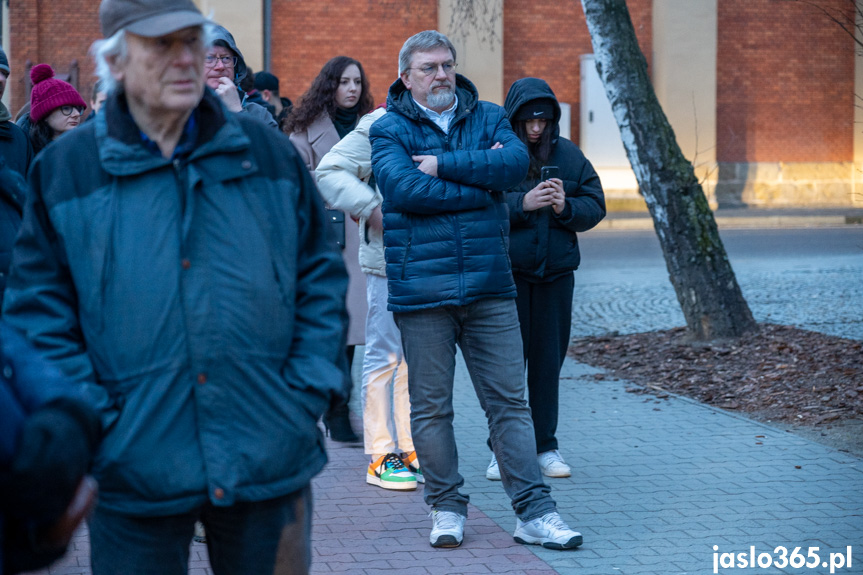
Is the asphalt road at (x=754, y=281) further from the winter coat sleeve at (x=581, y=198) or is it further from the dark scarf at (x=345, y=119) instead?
the dark scarf at (x=345, y=119)

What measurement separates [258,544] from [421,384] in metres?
2.08

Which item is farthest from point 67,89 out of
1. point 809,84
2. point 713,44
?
point 809,84

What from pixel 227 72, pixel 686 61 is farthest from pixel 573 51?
pixel 227 72

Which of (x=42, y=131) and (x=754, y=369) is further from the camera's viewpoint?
(x=754, y=369)

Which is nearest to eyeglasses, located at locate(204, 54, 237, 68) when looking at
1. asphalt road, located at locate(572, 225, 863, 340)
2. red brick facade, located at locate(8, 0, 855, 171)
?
asphalt road, located at locate(572, 225, 863, 340)

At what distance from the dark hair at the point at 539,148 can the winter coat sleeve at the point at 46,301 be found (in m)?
3.38

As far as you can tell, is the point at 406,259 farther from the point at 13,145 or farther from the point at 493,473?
the point at 13,145

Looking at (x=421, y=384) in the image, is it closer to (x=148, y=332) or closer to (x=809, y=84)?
(x=148, y=332)

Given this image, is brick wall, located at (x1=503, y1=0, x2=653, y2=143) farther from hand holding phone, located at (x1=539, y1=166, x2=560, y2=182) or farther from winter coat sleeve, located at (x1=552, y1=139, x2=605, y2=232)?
hand holding phone, located at (x1=539, y1=166, x2=560, y2=182)

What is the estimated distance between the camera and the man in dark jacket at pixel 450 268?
4.44m

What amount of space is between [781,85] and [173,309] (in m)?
25.7

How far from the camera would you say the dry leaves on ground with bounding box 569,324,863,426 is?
23.1 ft

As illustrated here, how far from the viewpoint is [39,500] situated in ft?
6.13

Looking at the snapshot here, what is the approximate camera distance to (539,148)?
565 centimetres
